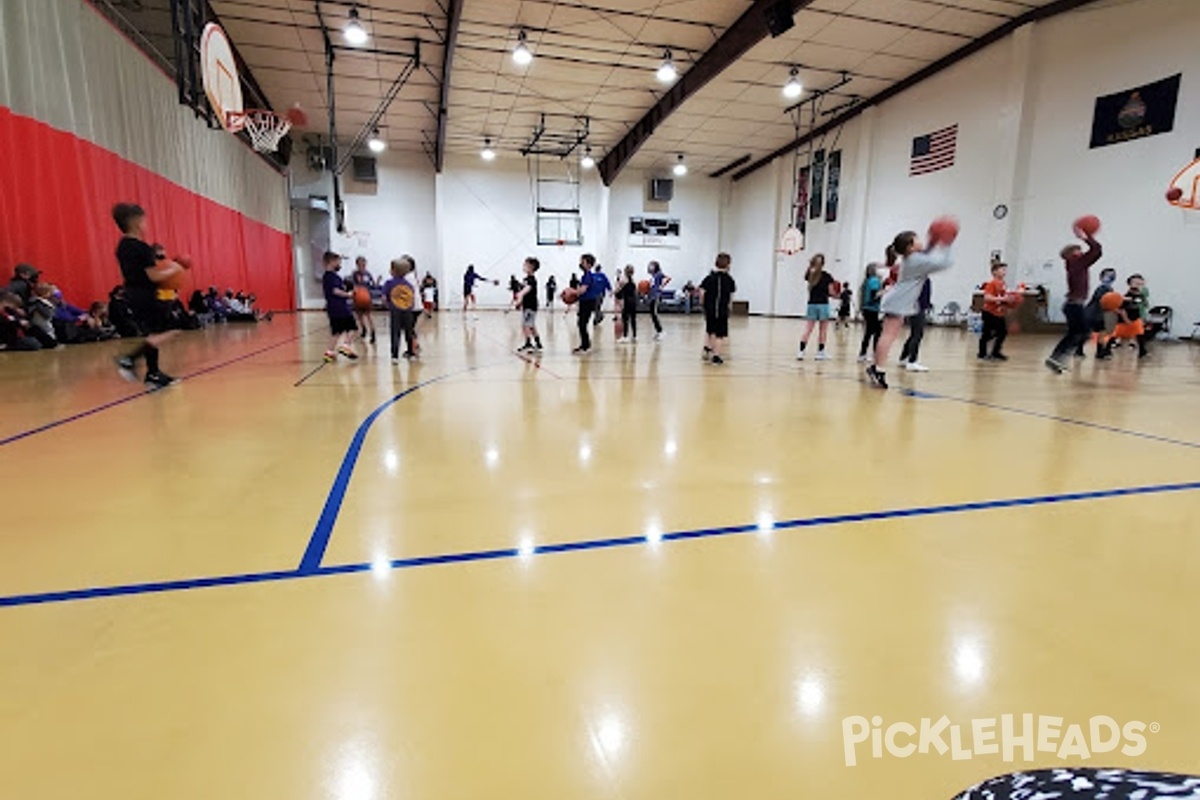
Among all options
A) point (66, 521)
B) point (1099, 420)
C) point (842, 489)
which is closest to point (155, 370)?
point (66, 521)

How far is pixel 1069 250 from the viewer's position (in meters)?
6.51

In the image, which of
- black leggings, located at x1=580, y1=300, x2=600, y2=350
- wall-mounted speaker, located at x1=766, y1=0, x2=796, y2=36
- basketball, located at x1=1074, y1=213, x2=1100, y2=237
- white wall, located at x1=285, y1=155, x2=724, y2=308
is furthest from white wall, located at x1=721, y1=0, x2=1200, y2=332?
black leggings, located at x1=580, y1=300, x2=600, y2=350

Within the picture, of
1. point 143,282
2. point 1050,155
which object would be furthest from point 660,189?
point 143,282

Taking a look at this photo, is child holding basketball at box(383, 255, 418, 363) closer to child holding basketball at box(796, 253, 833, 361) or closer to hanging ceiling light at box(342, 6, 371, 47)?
child holding basketball at box(796, 253, 833, 361)

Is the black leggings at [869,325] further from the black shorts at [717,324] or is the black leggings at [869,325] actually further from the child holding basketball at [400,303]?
the child holding basketball at [400,303]

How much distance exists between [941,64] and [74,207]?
18.4m

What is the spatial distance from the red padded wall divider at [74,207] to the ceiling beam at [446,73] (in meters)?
6.57

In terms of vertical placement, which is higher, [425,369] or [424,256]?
[424,256]

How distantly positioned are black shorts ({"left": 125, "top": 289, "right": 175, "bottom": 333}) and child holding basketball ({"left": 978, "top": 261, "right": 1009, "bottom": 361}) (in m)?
9.05

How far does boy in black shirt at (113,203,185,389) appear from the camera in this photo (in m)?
4.82

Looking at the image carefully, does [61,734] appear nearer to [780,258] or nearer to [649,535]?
[649,535]

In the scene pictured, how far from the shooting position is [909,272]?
5.43m

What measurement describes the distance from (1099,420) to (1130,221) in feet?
36.3

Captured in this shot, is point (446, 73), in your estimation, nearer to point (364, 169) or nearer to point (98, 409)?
point (364, 169)
